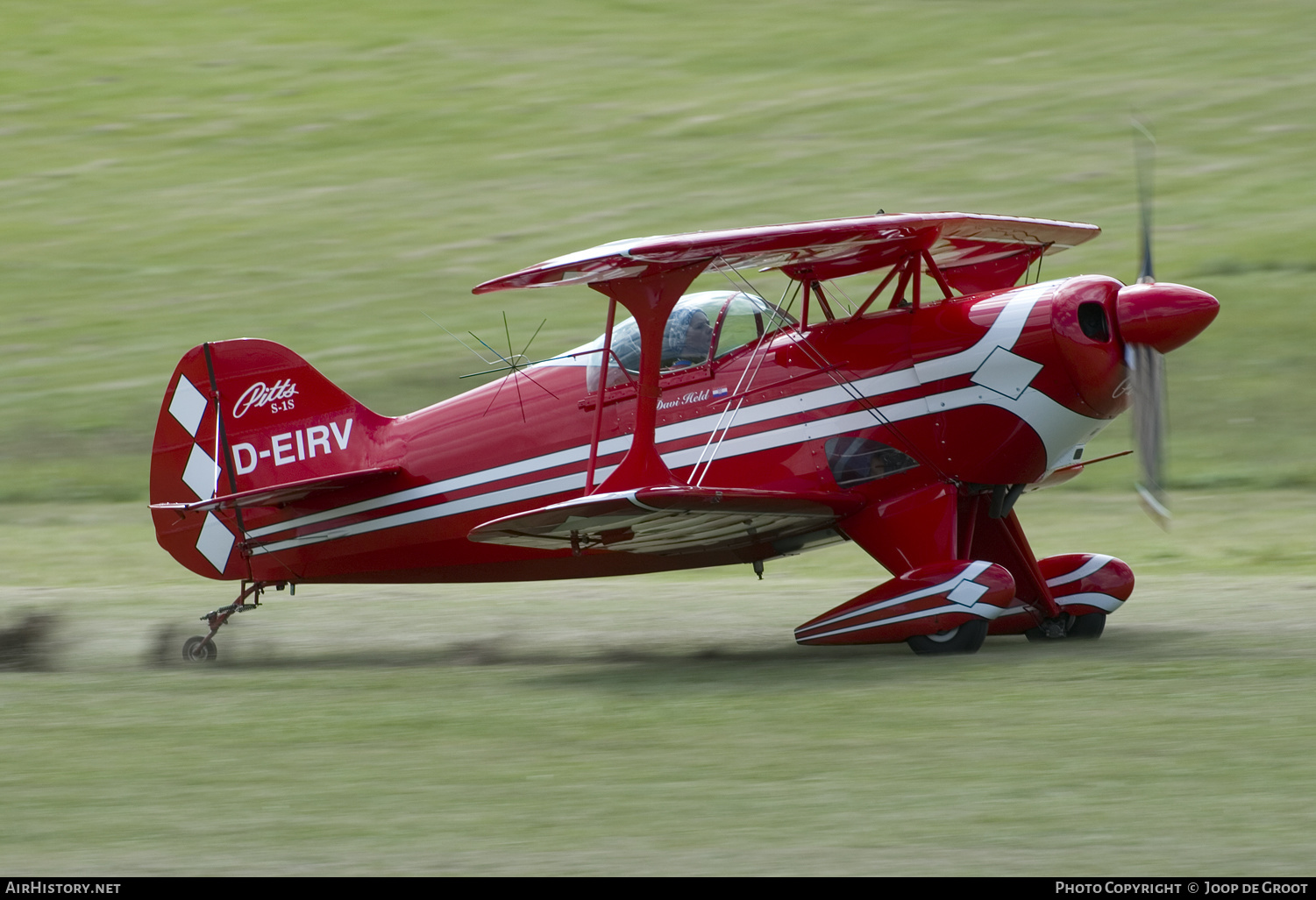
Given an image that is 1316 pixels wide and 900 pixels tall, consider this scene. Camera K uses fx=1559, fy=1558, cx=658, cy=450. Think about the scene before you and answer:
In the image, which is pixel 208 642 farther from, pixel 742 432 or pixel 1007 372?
pixel 1007 372

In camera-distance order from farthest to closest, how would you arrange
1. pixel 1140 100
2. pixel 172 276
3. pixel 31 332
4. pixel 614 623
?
pixel 1140 100 → pixel 172 276 → pixel 31 332 → pixel 614 623

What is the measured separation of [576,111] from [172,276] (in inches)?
415

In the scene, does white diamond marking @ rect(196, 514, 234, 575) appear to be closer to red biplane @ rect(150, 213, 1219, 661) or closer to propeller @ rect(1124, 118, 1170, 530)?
red biplane @ rect(150, 213, 1219, 661)

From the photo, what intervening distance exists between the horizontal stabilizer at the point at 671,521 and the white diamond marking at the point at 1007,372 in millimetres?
1134

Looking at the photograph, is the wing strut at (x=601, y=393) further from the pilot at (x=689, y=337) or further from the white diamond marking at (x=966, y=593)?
the white diamond marking at (x=966, y=593)

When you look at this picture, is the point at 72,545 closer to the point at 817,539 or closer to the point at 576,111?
the point at 817,539

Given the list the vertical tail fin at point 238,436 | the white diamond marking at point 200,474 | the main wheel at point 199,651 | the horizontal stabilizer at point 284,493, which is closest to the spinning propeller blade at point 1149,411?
the horizontal stabilizer at point 284,493

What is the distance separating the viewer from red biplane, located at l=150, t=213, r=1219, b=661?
9.37 m

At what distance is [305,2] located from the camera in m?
43.5

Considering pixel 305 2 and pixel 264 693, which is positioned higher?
pixel 305 2

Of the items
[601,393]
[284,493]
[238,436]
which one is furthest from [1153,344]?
[238,436]
